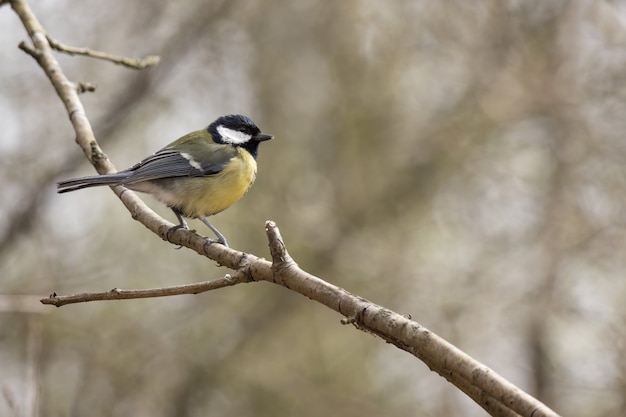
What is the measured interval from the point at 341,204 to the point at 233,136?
357 cm

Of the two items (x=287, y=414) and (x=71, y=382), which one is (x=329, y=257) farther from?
(x=71, y=382)

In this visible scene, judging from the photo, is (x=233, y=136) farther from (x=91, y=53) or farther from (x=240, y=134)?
(x=91, y=53)

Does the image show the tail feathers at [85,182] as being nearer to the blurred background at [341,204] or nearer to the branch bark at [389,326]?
the branch bark at [389,326]

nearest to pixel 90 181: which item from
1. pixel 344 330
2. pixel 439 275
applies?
pixel 439 275

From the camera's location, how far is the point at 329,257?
324 inches

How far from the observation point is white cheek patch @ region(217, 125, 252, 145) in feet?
16.3

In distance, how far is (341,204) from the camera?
847cm

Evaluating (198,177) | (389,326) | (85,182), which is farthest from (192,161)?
(389,326)

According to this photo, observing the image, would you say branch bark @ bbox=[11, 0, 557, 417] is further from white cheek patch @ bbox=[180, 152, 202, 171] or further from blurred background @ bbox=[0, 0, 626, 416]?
blurred background @ bbox=[0, 0, 626, 416]

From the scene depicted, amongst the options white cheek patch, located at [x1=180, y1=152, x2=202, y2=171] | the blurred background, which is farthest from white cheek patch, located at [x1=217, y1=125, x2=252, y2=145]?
the blurred background

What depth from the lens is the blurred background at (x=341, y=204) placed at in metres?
7.26

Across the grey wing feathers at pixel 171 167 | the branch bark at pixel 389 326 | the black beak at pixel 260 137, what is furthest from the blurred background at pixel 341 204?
the branch bark at pixel 389 326

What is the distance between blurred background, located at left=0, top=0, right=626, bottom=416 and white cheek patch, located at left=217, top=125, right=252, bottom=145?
2.59 metres

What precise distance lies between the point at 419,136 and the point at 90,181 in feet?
17.4
